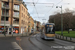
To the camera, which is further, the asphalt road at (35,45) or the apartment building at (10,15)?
the apartment building at (10,15)

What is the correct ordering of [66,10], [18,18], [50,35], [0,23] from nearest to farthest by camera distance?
[50,35], [0,23], [18,18], [66,10]

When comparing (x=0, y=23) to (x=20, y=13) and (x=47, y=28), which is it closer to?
(x=20, y=13)

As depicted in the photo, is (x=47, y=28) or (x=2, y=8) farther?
(x=2, y=8)

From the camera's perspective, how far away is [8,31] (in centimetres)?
3544

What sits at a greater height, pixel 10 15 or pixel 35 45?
pixel 10 15

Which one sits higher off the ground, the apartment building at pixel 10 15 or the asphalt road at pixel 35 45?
the apartment building at pixel 10 15

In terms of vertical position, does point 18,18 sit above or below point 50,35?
above

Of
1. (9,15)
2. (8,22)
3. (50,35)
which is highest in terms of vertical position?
(9,15)

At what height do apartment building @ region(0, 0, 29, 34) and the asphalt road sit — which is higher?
apartment building @ region(0, 0, 29, 34)

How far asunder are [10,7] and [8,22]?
6.17 meters

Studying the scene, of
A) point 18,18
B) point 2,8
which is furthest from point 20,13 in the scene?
point 2,8

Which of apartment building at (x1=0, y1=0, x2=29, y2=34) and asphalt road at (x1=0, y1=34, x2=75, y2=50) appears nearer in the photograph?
asphalt road at (x1=0, y1=34, x2=75, y2=50)

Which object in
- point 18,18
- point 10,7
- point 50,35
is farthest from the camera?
point 18,18

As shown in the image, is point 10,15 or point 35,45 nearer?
point 35,45
